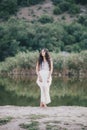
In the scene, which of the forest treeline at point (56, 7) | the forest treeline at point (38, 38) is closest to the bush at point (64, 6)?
the forest treeline at point (56, 7)

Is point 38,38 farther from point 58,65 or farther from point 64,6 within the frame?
point 64,6

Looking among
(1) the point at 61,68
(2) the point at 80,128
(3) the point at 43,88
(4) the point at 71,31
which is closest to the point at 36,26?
(4) the point at 71,31

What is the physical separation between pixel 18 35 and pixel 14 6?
28.1 m

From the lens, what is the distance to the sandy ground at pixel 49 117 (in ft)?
49.1

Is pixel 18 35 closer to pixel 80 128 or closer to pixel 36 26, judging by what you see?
pixel 36 26

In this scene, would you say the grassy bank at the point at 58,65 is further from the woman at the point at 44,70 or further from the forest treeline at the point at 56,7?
the forest treeline at the point at 56,7

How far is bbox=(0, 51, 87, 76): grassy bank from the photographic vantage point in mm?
60344

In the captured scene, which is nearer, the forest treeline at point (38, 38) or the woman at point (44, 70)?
the woman at point (44, 70)

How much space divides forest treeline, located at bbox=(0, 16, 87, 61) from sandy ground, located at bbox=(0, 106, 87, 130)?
54569 mm

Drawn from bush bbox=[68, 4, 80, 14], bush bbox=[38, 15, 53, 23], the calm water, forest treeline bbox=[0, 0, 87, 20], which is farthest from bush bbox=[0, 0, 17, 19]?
the calm water

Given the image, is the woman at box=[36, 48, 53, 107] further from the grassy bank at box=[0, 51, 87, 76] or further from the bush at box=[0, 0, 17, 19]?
the bush at box=[0, 0, 17, 19]

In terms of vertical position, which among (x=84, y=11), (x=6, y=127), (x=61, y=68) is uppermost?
(x=6, y=127)

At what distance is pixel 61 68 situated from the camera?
203 feet

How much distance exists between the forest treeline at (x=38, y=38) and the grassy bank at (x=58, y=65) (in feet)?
34.4
